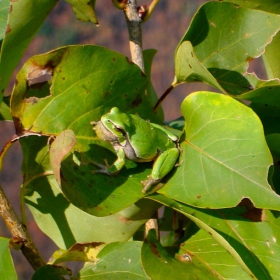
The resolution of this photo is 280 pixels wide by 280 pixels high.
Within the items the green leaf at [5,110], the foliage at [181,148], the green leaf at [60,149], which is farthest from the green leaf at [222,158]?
the green leaf at [5,110]

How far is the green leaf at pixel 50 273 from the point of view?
812 mm

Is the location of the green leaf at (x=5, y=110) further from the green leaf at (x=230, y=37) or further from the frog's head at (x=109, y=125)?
the green leaf at (x=230, y=37)

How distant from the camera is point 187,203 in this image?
77cm

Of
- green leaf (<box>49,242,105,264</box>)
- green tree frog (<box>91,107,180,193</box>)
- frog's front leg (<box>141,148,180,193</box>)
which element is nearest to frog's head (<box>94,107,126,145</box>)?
green tree frog (<box>91,107,180,193</box>)

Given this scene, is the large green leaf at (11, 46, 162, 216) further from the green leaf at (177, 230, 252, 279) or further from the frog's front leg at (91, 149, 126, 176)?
the green leaf at (177, 230, 252, 279)

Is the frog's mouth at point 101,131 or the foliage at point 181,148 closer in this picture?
the foliage at point 181,148

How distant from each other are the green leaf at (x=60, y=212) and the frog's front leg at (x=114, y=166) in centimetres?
8

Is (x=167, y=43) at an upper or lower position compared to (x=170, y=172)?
lower

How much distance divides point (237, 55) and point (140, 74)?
0.23 metres

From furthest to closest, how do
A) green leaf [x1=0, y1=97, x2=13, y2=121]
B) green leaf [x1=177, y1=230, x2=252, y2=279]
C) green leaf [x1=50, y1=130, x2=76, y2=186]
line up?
1. green leaf [x1=0, y1=97, x2=13, y2=121]
2. green leaf [x1=177, y1=230, x2=252, y2=279]
3. green leaf [x1=50, y1=130, x2=76, y2=186]

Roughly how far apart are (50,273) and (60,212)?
0.16 m

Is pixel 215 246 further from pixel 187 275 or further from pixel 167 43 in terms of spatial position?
pixel 167 43

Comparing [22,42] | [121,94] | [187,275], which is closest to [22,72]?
[22,42]

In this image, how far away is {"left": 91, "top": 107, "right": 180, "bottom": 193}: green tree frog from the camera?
2.81 ft
